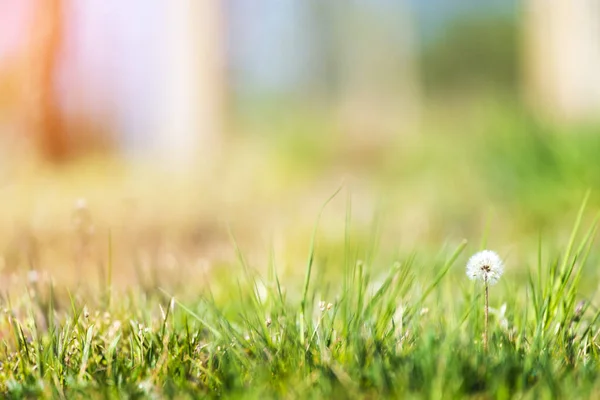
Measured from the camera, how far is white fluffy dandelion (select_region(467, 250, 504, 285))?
128 centimetres

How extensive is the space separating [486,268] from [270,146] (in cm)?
520

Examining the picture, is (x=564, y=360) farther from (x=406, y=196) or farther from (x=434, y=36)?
(x=434, y=36)

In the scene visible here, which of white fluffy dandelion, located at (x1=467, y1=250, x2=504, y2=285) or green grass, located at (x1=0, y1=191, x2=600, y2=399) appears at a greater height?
white fluffy dandelion, located at (x1=467, y1=250, x2=504, y2=285)

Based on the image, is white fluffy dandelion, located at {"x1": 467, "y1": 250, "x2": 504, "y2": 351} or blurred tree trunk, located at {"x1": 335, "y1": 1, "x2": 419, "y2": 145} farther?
blurred tree trunk, located at {"x1": 335, "y1": 1, "x2": 419, "y2": 145}

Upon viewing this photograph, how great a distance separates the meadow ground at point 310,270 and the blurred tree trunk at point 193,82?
31 centimetres

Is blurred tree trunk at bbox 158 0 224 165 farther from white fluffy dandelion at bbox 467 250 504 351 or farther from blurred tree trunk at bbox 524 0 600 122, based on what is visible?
white fluffy dandelion at bbox 467 250 504 351

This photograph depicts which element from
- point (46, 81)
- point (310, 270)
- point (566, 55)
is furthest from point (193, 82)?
point (310, 270)

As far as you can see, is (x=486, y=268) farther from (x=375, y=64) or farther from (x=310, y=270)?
(x=375, y=64)

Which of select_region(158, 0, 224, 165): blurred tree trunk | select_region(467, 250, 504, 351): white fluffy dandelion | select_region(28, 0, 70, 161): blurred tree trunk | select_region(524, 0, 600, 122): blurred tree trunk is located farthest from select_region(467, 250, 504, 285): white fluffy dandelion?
select_region(28, 0, 70, 161): blurred tree trunk

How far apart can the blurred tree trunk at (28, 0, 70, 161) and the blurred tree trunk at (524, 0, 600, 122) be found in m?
3.23

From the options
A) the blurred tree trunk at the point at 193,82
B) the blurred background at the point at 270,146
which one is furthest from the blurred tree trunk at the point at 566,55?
the blurred tree trunk at the point at 193,82

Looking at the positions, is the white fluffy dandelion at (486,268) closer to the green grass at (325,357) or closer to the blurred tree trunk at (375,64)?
the green grass at (325,357)

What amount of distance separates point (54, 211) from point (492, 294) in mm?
2446

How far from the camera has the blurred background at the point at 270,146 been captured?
10.7 feet
